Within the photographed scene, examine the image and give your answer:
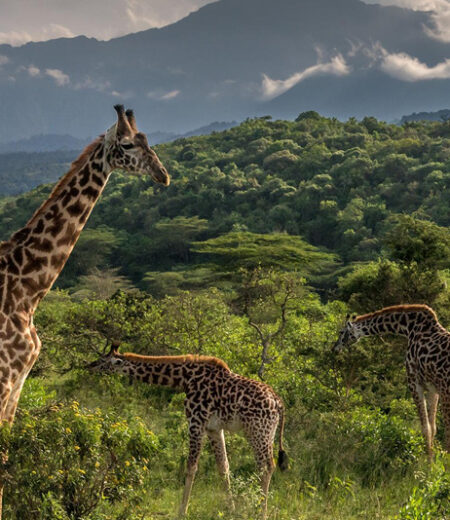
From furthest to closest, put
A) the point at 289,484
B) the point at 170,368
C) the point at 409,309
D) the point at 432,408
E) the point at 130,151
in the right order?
the point at 409,309, the point at 432,408, the point at 170,368, the point at 289,484, the point at 130,151

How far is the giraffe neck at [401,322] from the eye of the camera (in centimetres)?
942

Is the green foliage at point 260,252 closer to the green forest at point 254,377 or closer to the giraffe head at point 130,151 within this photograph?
the green forest at point 254,377

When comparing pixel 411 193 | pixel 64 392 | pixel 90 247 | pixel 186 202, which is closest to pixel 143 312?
pixel 64 392

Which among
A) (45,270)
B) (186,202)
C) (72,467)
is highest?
(45,270)

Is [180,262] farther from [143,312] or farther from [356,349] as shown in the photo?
[356,349]

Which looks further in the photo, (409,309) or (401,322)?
(401,322)

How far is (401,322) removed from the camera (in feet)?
32.3

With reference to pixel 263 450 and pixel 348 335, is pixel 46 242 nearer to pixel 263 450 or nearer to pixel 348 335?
pixel 263 450

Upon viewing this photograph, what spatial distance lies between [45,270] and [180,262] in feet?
186

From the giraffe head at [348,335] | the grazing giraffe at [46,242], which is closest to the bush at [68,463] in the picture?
the grazing giraffe at [46,242]

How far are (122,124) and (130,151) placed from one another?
24 centimetres

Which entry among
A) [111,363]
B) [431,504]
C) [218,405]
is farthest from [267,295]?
[431,504]

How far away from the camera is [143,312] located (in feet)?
53.9

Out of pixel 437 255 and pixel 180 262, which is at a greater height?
pixel 437 255
